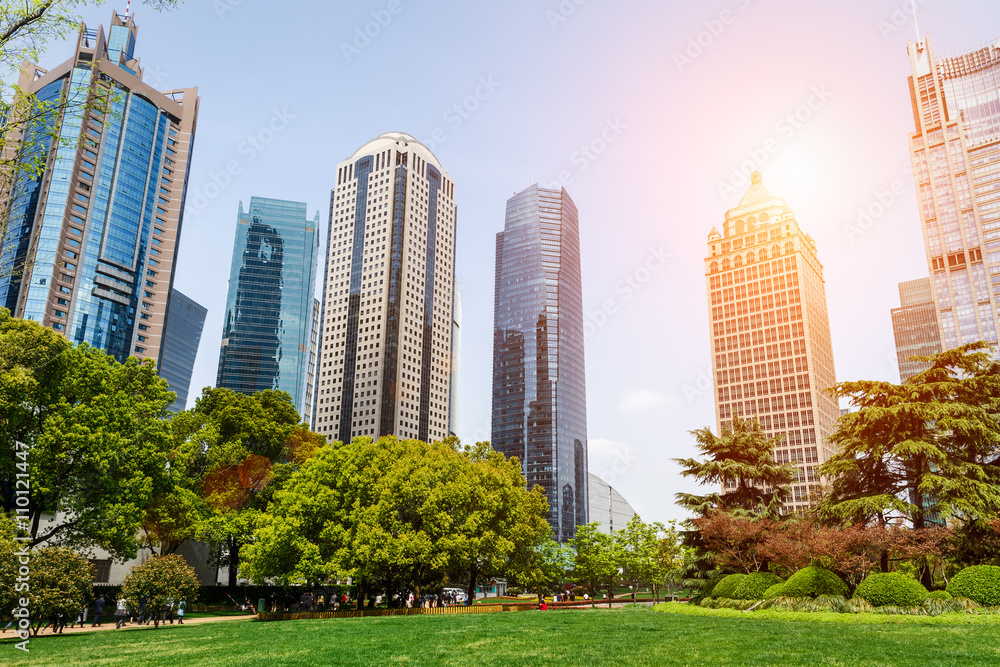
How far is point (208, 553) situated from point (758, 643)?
48776 millimetres

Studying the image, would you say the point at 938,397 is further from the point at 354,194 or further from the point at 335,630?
the point at 354,194

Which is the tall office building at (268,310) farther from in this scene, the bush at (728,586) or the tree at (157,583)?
the bush at (728,586)

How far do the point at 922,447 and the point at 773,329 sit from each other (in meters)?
124

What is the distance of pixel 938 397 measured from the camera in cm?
3362

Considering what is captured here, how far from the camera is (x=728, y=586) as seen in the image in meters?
33.4

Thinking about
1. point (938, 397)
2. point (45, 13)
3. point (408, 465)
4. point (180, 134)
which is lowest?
point (408, 465)

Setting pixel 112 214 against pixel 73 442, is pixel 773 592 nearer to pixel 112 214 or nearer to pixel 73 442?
pixel 73 442

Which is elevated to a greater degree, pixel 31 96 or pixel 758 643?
pixel 31 96

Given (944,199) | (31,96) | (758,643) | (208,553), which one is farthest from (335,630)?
(944,199)

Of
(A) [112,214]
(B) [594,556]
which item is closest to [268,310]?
(A) [112,214]

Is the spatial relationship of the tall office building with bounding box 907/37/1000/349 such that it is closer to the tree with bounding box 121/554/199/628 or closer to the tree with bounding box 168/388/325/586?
the tree with bounding box 168/388/325/586

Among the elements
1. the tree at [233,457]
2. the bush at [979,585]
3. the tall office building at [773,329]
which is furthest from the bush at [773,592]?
the tall office building at [773,329]

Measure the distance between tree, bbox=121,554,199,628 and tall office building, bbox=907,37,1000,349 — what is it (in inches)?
5892

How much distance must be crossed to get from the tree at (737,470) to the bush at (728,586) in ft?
27.2
